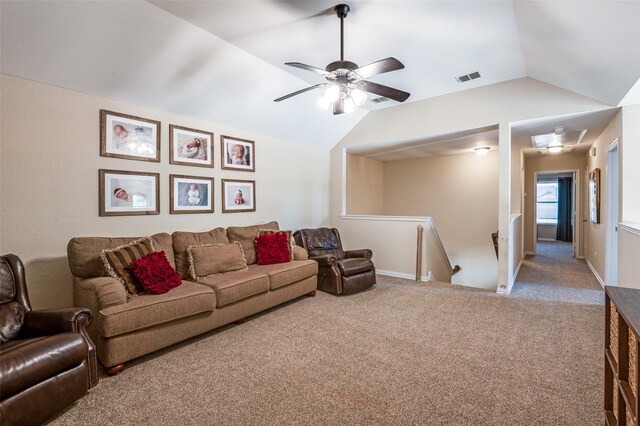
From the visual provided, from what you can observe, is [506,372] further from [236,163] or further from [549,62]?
[236,163]

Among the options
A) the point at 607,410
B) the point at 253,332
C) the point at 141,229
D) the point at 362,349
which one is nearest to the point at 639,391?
the point at 607,410

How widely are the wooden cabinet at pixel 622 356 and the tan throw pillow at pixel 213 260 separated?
3.20 m

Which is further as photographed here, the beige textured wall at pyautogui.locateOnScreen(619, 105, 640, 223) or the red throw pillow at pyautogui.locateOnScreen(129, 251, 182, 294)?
the beige textured wall at pyautogui.locateOnScreen(619, 105, 640, 223)

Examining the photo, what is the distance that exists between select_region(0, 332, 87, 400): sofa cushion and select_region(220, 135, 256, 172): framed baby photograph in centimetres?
290

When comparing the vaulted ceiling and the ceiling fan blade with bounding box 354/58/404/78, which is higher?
the vaulted ceiling

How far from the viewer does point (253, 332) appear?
3.10 meters

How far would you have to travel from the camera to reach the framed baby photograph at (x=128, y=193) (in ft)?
10.7

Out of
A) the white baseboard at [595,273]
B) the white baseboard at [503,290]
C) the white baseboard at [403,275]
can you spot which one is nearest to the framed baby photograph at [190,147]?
the white baseboard at [403,275]

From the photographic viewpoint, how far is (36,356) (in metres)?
1.76

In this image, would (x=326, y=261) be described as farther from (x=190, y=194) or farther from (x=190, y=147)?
(x=190, y=147)

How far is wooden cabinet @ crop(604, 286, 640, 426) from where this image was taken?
1.21 m

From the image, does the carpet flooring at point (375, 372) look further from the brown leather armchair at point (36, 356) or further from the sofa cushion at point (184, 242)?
the sofa cushion at point (184, 242)

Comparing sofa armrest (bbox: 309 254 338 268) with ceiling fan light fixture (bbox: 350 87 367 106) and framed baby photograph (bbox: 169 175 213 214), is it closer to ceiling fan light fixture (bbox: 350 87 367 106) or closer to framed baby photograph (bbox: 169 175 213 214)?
framed baby photograph (bbox: 169 175 213 214)

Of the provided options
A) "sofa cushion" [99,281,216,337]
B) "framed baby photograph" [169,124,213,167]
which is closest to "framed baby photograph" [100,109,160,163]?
"framed baby photograph" [169,124,213,167]
